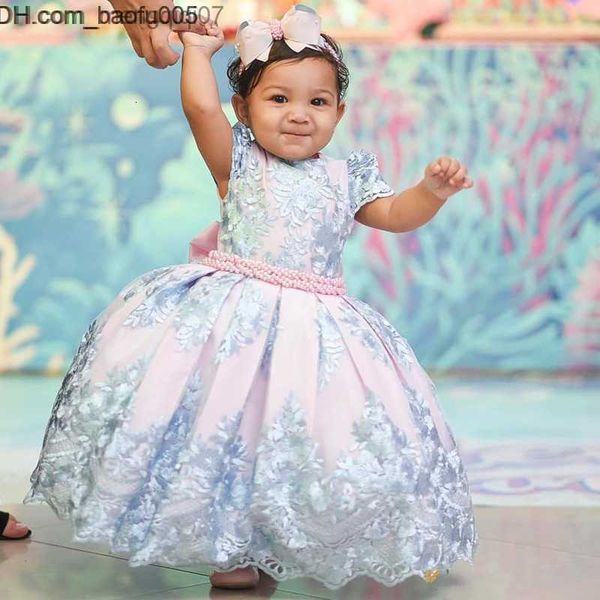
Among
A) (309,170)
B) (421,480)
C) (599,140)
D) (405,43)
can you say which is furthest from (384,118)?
(421,480)

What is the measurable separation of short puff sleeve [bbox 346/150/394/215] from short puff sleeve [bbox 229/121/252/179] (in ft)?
0.61

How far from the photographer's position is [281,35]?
1964 mm

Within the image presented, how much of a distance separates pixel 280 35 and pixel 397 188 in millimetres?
3116

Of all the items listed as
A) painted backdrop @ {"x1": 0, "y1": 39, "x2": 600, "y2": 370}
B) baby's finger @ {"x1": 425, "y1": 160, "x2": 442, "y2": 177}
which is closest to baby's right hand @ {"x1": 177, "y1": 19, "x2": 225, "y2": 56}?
baby's finger @ {"x1": 425, "y1": 160, "x2": 442, "y2": 177}

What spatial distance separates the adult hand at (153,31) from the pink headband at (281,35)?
11 centimetres

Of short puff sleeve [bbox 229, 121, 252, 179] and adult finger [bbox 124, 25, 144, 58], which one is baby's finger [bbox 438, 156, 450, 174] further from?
adult finger [bbox 124, 25, 144, 58]

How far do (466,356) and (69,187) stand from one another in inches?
71.5

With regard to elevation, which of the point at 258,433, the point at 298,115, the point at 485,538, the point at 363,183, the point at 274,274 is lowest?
the point at 485,538

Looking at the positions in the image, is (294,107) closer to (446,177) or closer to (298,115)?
(298,115)

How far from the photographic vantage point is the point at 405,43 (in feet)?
16.5

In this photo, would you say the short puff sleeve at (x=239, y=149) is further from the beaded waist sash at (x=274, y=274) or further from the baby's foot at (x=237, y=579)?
the baby's foot at (x=237, y=579)

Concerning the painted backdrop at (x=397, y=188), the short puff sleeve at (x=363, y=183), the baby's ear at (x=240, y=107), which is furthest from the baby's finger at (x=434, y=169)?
the painted backdrop at (x=397, y=188)

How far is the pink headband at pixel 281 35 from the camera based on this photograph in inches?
76.6

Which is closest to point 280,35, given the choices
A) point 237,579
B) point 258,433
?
point 258,433
